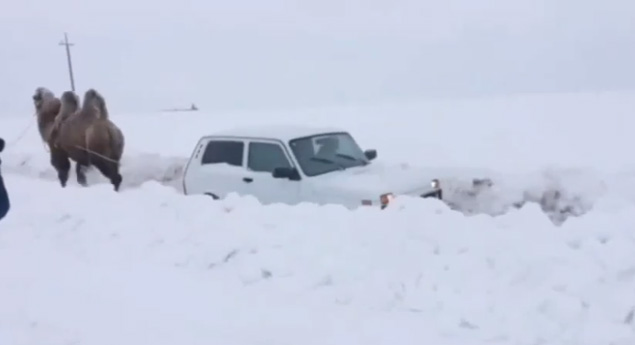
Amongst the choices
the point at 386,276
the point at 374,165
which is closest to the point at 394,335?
the point at 386,276

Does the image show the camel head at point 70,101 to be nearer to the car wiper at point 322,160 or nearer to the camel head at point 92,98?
the camel head at point 92,98

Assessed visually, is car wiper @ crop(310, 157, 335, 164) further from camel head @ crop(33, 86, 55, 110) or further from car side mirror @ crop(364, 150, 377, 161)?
camel head @ crop(33, 86, 55, 110)

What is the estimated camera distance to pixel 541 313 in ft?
16.4

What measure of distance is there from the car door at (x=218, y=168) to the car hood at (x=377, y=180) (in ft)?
4.74

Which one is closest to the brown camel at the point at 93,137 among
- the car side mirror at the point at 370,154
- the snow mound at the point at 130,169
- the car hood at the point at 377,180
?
the snow mound at the point at 130,169

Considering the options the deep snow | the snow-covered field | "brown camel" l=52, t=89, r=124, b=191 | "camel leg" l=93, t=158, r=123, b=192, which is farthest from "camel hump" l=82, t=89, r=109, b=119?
the snow-covered field

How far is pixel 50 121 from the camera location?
1620 centimetres

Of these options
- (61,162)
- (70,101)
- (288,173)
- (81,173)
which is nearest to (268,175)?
(288,173)

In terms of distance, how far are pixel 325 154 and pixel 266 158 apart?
83cm

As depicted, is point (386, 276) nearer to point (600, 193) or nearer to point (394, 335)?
point (394, 335)

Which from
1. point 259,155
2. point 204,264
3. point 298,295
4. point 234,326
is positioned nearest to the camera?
point 234,326

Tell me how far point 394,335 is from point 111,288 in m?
2.80

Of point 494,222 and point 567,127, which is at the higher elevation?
point 494,222

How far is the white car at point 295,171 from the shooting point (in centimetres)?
898
